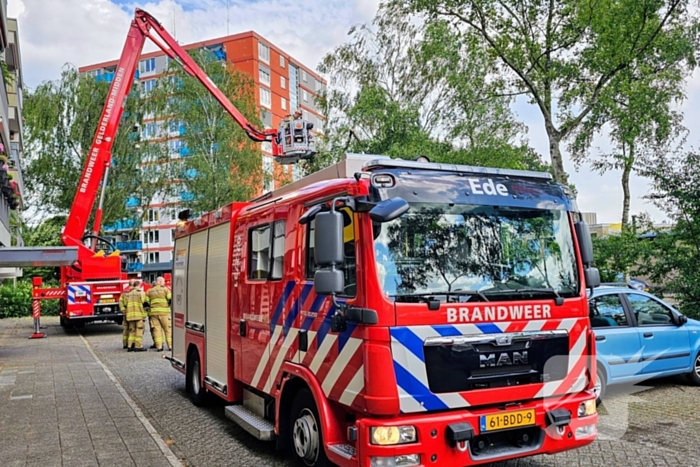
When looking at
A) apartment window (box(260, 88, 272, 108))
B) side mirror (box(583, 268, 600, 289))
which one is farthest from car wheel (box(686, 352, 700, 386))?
apartment window (box(260, 88, 272, 108))

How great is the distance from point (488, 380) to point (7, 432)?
5.95 metres

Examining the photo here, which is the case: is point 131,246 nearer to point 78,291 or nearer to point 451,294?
point 78,291

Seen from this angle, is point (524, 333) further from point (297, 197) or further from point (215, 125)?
point (215, 125)

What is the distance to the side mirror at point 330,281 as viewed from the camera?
4504 mm

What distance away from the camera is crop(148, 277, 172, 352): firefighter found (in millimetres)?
15820

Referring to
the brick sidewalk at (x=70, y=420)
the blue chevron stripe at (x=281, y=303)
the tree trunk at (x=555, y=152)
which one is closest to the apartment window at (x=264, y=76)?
the tree trunk at (x=555, y=152)

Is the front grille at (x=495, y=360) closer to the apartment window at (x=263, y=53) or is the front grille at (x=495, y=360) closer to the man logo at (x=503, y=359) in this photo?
the man logo at (x=503, y=359)

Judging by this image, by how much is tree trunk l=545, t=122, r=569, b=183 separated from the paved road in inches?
310

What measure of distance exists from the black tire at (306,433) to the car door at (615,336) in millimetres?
4241

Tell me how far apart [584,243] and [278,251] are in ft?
9.27

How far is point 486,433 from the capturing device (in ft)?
15.4

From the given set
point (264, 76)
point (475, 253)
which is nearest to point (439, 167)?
point (475, 253)

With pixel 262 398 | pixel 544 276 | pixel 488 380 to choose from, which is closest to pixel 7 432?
pixel 262 398

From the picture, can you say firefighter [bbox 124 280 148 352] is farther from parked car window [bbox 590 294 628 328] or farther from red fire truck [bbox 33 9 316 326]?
parked car window [bbox 590 294 628 328]
